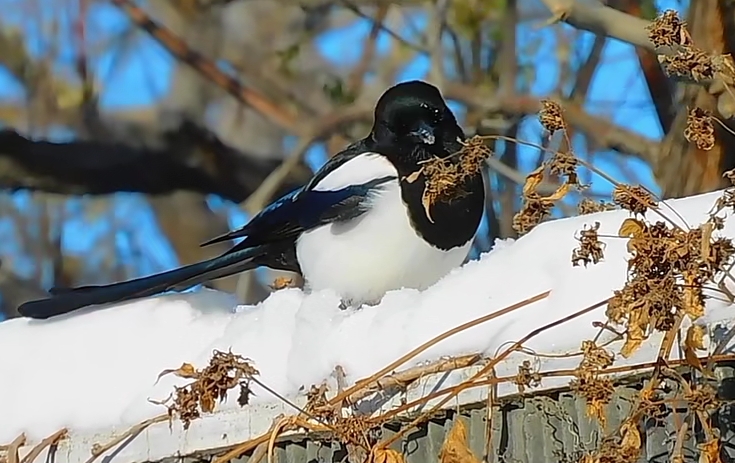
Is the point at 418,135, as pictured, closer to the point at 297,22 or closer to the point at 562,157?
the point at 562,157

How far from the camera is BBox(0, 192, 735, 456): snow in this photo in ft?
2.97

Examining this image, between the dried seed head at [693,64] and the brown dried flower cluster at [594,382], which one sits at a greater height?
the dried seed head at [693,64]

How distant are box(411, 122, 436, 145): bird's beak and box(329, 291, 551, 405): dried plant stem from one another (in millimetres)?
714

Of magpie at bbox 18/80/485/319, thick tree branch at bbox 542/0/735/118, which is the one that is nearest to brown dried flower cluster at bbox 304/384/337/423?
magpie at bbox 18/80/485/319

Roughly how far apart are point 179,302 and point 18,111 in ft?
8.63

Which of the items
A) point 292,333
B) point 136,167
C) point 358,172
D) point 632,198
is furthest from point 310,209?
point 136,167

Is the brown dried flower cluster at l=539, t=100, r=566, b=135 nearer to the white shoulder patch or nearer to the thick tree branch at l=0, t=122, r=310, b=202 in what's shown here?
the white shoulder patch

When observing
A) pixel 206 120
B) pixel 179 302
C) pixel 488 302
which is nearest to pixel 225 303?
pixel 179 302

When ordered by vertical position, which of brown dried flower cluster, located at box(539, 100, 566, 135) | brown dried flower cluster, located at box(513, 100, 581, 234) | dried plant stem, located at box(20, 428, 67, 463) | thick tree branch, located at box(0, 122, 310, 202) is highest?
thick tree branch, located at box(0, 122, 310, 202)

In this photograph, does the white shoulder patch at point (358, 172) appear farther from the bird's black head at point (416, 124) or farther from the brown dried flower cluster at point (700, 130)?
the brown dried flower cluster at point (700, 130)

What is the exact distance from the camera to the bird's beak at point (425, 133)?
1.62m

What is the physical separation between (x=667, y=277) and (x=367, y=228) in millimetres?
752

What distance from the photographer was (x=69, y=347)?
1.21m

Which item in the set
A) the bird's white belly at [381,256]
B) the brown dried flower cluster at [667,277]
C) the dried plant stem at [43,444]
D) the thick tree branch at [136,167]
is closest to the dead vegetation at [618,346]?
the brown dried flower cluster at [667,277]
